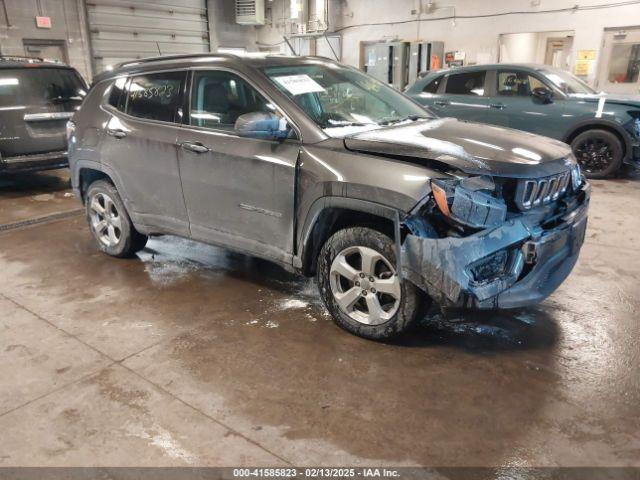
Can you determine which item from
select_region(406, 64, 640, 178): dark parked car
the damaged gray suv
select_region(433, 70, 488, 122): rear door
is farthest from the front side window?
the damaged gray suv

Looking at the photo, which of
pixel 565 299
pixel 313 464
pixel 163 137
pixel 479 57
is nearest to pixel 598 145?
pixel 565 299

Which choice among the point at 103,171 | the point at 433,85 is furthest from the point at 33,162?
the point at 433,85

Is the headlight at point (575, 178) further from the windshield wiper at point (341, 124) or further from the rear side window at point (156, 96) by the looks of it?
the rear side window at point (156, 96)

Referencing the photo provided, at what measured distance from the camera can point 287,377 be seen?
8.92ft

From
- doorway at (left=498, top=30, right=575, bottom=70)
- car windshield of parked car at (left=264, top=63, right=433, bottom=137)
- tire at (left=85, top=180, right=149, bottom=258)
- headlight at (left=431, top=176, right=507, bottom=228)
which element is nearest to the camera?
headlight at (left=431, top=176, right=507, bottom=228)

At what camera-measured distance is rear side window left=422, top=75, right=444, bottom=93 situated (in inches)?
324

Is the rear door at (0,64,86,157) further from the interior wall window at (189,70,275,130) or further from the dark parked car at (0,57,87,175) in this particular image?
the interior wall window at (189,70,275,130)

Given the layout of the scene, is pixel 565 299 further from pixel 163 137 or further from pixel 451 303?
pixel 163 137

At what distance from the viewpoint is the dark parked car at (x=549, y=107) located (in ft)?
22.9

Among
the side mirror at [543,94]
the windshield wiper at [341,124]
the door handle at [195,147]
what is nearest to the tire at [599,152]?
the side mirror at [543,94]

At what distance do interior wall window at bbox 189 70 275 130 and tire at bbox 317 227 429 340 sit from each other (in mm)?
1034

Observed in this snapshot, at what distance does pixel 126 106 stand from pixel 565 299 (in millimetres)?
3632

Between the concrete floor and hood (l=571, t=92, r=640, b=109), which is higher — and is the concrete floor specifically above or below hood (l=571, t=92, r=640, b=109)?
below

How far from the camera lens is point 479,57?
11.8 m
